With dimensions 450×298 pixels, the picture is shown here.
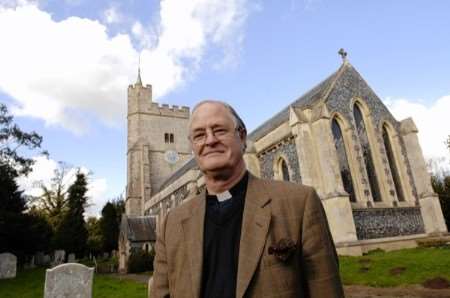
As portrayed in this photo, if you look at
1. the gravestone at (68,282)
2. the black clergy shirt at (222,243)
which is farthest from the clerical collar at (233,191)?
the gravestone at (68,282)

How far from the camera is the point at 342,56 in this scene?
18797mm

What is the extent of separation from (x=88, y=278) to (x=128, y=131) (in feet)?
114

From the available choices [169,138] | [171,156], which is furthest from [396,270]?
[169,138]

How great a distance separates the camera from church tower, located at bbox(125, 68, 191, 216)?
39062 millimetres

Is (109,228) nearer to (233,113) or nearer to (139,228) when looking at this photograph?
(139,228)

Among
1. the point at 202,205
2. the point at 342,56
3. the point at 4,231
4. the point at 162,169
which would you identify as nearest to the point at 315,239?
the point at 202,205

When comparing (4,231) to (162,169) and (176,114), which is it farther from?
Result: (176,114)

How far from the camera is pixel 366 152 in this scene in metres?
16.8

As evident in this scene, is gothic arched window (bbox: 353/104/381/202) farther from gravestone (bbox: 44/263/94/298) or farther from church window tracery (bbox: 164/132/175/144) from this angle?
church window tracery (bbox: 164/132/175/144)

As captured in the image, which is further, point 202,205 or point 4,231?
point 4,231

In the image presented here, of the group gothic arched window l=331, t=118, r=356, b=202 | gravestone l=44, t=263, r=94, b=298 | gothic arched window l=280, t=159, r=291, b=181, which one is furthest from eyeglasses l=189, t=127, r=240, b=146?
gothic arched window l=280, t=159, r=291, b=181

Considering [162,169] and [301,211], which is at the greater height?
[162,169]

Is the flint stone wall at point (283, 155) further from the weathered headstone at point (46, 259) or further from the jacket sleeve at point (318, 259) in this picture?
the weathered headstone at point (46, 259)

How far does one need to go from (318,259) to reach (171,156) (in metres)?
41.2
